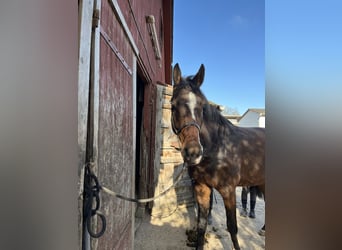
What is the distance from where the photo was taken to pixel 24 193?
1.06ft

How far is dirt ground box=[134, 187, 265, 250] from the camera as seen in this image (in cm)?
221

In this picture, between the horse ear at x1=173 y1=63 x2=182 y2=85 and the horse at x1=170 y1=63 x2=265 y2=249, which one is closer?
the horse at x1=170 y1=63 x2=265 y2=249

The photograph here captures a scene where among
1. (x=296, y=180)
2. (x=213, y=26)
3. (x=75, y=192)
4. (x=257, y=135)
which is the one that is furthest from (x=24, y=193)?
(x=257, y=135)

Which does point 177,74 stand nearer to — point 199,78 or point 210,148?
point 199,78

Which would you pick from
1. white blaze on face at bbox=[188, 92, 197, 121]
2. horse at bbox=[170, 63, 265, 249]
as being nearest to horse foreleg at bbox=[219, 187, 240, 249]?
horse at bbox=[170, 63, 265, 249]

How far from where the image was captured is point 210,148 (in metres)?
1.95

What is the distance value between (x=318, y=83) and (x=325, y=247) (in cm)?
28

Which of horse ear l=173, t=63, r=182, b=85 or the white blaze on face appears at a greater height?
horse ear l=173, t=63, r=182, b=85

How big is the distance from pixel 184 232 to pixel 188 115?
155 centimetres

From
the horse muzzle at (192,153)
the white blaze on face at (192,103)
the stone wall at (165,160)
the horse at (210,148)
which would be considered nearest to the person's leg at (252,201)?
the horse at (210,148)

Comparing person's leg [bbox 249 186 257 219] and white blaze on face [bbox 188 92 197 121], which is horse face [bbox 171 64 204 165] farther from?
person's leg [bbox 249 186 257 219]

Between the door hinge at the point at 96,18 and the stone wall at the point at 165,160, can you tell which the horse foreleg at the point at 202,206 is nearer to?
the stone wall at the point at 165,160

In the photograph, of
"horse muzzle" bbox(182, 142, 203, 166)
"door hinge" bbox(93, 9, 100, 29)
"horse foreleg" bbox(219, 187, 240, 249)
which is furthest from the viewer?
"horse foreleg" bbox(219, 187, 240, 249)

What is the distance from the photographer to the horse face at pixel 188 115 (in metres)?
1.65
